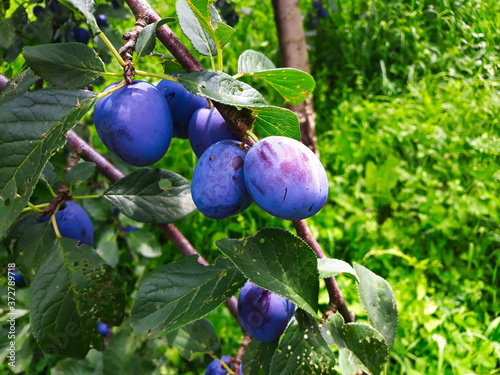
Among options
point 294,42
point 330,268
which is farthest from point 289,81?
point 294,42

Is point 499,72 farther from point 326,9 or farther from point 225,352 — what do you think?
point 326,9

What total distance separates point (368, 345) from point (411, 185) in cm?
154

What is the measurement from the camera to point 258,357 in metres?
0.80

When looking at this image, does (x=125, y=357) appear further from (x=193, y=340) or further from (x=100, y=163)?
(x=100, y=163)

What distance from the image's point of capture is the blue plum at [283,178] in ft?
1.64

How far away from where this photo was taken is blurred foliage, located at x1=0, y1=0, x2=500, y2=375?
4.80ft

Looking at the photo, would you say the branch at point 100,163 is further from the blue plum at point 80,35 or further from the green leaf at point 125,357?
the blue plum at point 80,35

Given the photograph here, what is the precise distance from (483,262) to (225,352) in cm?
114

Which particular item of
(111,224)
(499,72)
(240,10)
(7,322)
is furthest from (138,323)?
(240,10)

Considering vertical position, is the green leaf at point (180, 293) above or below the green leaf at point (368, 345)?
above

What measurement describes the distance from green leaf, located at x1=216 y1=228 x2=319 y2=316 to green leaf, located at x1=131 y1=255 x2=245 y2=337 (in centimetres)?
7

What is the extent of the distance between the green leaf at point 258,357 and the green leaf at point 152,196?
290 millimetres

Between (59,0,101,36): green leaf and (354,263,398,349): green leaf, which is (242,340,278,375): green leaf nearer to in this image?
(354,263,398,349): green leaf

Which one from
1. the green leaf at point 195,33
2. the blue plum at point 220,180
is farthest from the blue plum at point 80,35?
the blue plum at point 220,180
